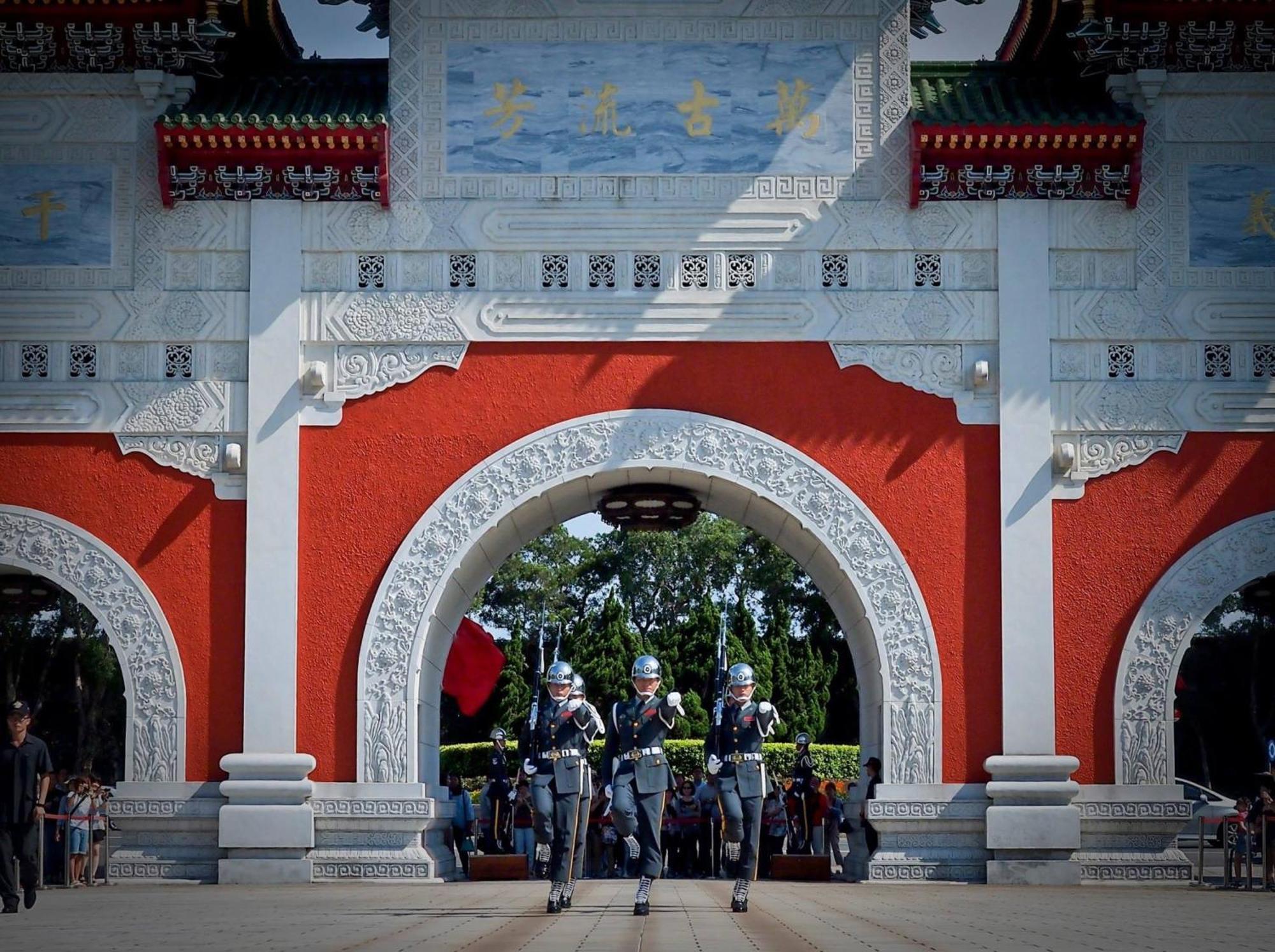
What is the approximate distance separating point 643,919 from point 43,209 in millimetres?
8850

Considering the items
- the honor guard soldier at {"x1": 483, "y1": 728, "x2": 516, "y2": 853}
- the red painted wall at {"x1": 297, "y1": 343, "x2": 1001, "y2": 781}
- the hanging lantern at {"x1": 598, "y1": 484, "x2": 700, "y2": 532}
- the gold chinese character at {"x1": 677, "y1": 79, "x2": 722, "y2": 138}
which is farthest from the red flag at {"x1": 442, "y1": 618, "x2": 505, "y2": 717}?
the gold chinese character at {"x1": 677, "y1": 79, "x2": 722, "y2": 138}

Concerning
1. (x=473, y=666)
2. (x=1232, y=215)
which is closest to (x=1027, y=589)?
(x=1232, y=215)

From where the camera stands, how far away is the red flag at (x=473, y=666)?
2189 centimetres

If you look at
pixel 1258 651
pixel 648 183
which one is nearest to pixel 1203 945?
pixel 648 183

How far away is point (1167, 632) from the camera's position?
16.2 meters

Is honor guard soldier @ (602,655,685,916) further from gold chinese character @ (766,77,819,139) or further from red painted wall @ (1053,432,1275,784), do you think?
gold chinese character @ (766,77,819,139)

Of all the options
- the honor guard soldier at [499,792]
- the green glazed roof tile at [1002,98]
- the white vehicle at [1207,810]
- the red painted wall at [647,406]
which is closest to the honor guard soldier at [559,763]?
the red painted wall at [647,406]

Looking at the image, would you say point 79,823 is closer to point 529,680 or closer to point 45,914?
point 45,914

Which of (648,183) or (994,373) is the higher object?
(648,183)

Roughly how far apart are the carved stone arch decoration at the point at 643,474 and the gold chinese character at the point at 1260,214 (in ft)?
13.4

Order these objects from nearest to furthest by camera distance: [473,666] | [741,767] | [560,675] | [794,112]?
[741,767] → [560,675] → [794,112] → [473,666]

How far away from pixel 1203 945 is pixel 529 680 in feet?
106

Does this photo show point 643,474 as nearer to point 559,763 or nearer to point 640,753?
point 559,763

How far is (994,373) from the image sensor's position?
1644 centimetres
